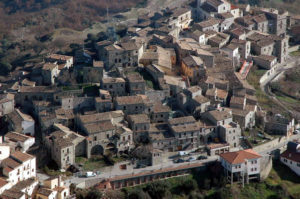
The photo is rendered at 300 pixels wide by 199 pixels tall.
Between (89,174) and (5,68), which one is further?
(5,68)

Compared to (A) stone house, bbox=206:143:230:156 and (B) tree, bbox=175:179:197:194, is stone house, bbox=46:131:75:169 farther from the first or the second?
(A) stone house, bbox=206:143:230:156

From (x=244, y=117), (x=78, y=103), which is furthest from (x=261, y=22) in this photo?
(x=78, y=103)

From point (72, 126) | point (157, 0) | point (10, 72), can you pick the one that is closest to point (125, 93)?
point (72, 126)

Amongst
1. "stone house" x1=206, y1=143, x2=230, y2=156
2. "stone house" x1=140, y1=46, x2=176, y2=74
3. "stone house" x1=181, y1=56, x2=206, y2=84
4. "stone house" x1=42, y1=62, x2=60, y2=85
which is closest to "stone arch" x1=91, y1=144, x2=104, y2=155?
"stone house" x1=206, y1=143, x2=230, y2=156

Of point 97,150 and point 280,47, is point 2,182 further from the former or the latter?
point 280,47

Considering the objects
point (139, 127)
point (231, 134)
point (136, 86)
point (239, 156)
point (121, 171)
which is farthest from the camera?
point (136, 86)

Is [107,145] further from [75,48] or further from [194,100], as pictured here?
[75,48]

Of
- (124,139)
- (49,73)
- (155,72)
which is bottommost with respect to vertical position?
(124,139)
